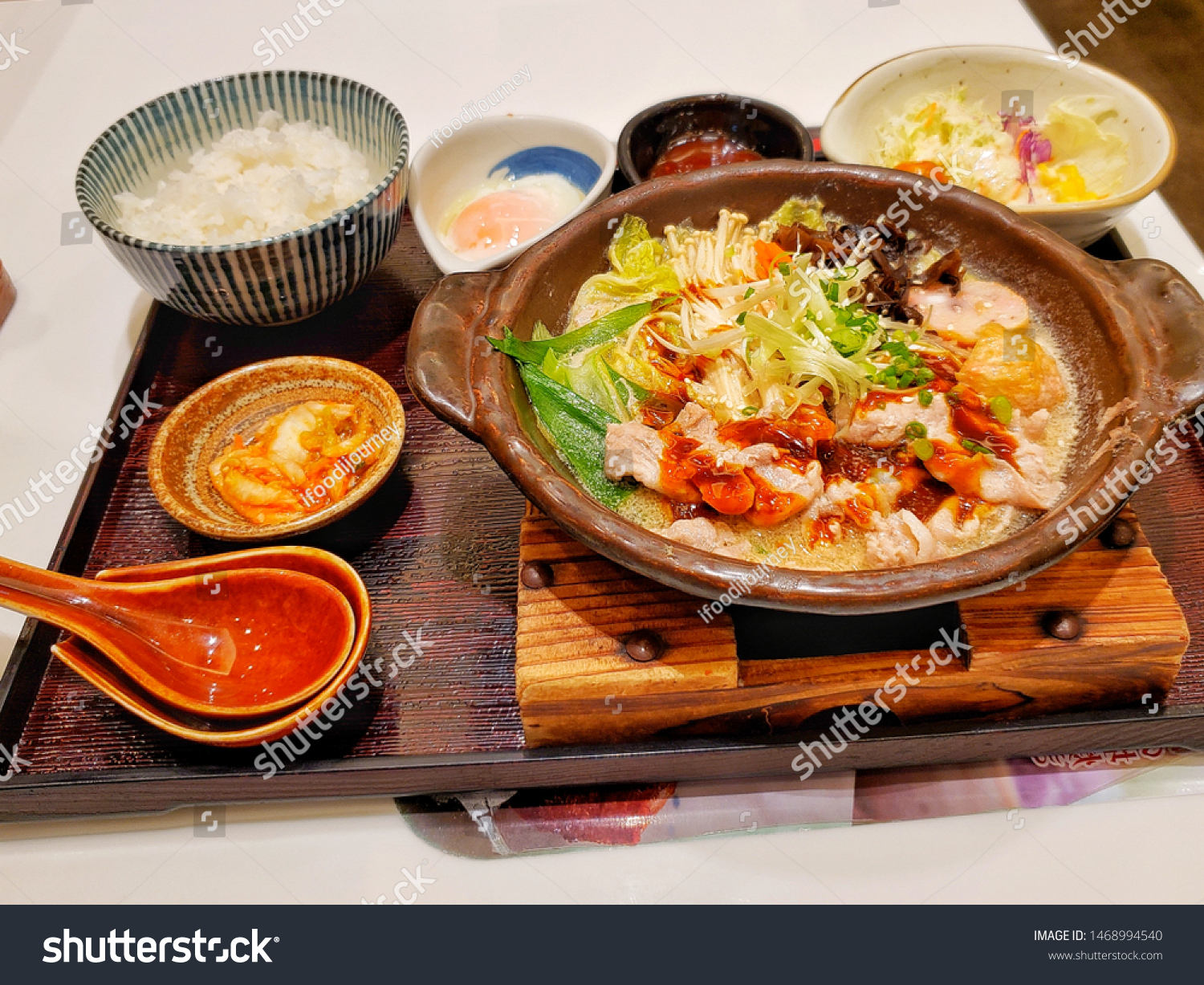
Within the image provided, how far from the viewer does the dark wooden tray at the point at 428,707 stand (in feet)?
5.60

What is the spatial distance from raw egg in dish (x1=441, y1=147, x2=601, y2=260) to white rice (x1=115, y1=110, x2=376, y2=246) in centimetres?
36

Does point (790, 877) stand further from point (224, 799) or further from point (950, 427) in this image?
point (224, 799)

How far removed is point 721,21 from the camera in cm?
392

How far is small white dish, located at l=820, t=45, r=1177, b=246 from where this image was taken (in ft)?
8.09

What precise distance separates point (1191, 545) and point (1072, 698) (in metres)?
0.61

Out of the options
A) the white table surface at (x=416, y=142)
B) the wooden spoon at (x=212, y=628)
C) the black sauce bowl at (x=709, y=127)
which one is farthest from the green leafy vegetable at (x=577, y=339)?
the white table surface at (x=416, y=142)

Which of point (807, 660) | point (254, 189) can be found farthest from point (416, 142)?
point (807, 660)

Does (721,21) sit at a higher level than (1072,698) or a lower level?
higher

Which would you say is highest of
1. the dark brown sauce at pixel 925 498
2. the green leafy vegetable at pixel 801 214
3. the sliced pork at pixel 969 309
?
the green leafy vegetable at pixel 801 214

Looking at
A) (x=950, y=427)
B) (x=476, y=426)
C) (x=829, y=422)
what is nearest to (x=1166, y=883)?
(x=950, y=427)

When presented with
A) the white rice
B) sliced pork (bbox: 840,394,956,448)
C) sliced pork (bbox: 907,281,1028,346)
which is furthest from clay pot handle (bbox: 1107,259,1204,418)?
the white rice

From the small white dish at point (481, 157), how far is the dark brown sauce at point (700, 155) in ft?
0.73

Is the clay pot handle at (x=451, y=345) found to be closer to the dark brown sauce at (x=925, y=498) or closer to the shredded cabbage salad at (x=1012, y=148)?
the dark brown sauce at (x=925, y=498)

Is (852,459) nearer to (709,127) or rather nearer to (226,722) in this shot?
(226,722)
